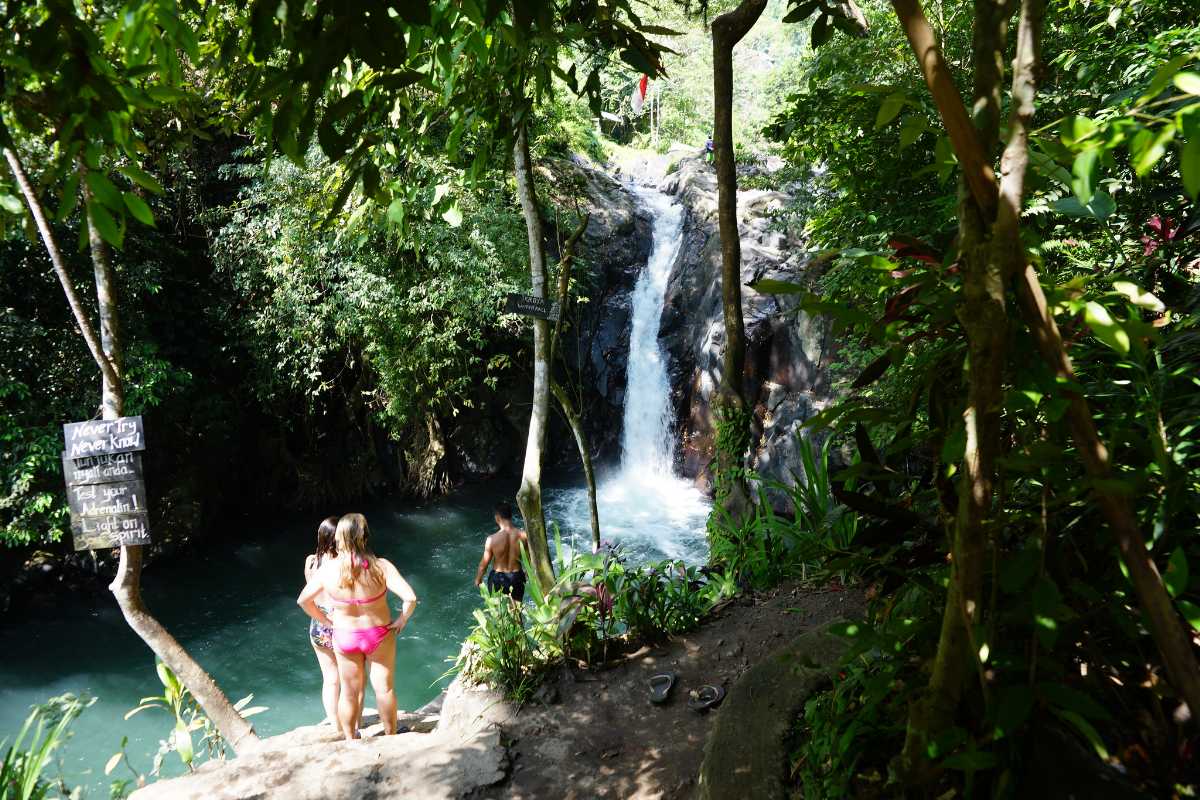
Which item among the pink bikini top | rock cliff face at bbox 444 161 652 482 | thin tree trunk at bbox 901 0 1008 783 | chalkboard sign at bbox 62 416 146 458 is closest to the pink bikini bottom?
the pink bikini top

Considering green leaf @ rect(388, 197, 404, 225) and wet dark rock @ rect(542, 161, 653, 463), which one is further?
wet dark rock @ rect(542, 161, 653, 463)

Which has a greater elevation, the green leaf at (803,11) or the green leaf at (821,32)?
the green leaf at (803,11)

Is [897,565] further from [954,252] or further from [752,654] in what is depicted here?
[752,654]

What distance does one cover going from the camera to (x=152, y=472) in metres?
8.89

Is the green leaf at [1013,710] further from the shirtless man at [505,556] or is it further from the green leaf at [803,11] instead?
the shirtless man at [505,556]

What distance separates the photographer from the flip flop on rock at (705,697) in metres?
3.33

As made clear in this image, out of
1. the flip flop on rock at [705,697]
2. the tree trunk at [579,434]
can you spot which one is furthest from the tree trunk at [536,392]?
the flip flop on rock at [705,697]

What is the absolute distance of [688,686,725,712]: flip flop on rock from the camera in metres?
3.33

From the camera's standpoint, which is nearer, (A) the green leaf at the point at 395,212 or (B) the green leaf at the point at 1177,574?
(B) the green leaf at the point at 1177,574

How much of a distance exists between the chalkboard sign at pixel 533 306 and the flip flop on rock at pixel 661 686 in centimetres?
222

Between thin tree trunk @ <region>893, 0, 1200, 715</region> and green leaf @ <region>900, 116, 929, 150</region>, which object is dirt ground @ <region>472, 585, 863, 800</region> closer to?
thin tree trunk @ <region>893, 0, 1200, 715</region>

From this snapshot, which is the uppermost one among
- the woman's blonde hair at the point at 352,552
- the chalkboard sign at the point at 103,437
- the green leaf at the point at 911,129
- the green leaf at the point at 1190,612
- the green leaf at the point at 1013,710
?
the green leaf at the point at 911,129

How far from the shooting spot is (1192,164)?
0.79 meters

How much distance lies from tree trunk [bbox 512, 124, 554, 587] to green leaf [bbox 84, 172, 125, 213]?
11.0 feet
